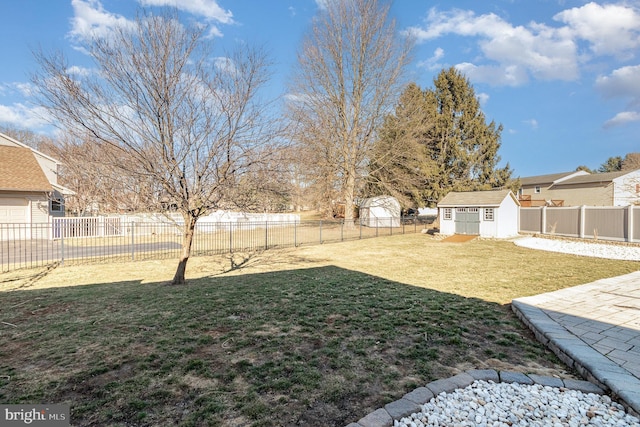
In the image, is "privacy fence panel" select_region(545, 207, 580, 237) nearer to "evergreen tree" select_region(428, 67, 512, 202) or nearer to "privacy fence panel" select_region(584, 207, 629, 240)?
"privacy fence panel" select_region(584, 207, 629, 240)

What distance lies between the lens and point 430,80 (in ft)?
78.5

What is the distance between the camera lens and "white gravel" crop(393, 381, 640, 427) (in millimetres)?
2191

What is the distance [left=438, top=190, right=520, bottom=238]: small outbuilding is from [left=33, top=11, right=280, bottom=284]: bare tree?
15.8 meters

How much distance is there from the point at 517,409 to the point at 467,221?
58.3 feet

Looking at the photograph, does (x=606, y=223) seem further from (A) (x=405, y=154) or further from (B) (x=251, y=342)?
(B) (x=251, y=342)

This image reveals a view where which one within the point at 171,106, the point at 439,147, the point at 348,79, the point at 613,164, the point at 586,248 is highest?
the point at 348,79

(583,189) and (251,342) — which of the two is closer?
(251,342)

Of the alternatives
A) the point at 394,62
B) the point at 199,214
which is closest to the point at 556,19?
the point at 394,62

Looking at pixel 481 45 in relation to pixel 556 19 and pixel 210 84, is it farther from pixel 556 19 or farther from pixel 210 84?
pixel 210 84

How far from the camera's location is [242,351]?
11.1 ft

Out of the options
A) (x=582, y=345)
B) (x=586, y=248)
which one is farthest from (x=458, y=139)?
(x=582, y=345)
